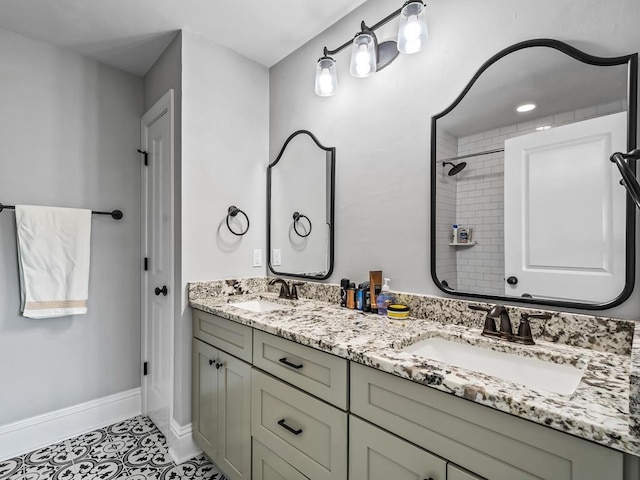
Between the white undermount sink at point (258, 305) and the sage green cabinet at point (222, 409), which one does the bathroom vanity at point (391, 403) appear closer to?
the sage green cabinet at point (222, 409)

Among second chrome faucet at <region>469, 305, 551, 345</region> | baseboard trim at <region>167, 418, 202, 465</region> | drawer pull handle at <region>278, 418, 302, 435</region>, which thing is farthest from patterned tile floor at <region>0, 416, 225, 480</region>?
second chrome faucet at <region>469, 305, 551, 345</region>

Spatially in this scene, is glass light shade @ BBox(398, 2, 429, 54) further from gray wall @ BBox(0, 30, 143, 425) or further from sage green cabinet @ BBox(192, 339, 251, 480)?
gray wall @ BBox(0, 30, 143, 425)

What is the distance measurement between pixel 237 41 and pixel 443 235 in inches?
68.7

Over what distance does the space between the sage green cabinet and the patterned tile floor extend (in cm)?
16

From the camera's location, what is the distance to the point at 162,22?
6.15 feet

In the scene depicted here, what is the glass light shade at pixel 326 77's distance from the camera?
5.70 feet

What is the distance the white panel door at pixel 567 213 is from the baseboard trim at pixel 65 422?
102 inches

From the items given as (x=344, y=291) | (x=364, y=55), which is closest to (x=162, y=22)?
(x=364, y=55)

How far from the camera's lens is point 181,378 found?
191 centimetres

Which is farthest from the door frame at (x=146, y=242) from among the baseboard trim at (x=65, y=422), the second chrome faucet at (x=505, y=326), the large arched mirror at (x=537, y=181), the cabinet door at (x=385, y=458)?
the second chrome faucet at (x=505, y=326)

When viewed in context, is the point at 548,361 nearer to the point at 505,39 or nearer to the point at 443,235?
the point at 443,235

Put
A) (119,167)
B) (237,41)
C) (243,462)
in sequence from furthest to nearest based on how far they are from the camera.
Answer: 1. (119,167)
2. (237,41)
3. (243,462)

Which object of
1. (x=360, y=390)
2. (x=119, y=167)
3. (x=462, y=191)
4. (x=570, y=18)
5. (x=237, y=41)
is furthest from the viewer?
(x=119, y=167)

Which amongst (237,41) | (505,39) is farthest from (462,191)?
(237,41)
